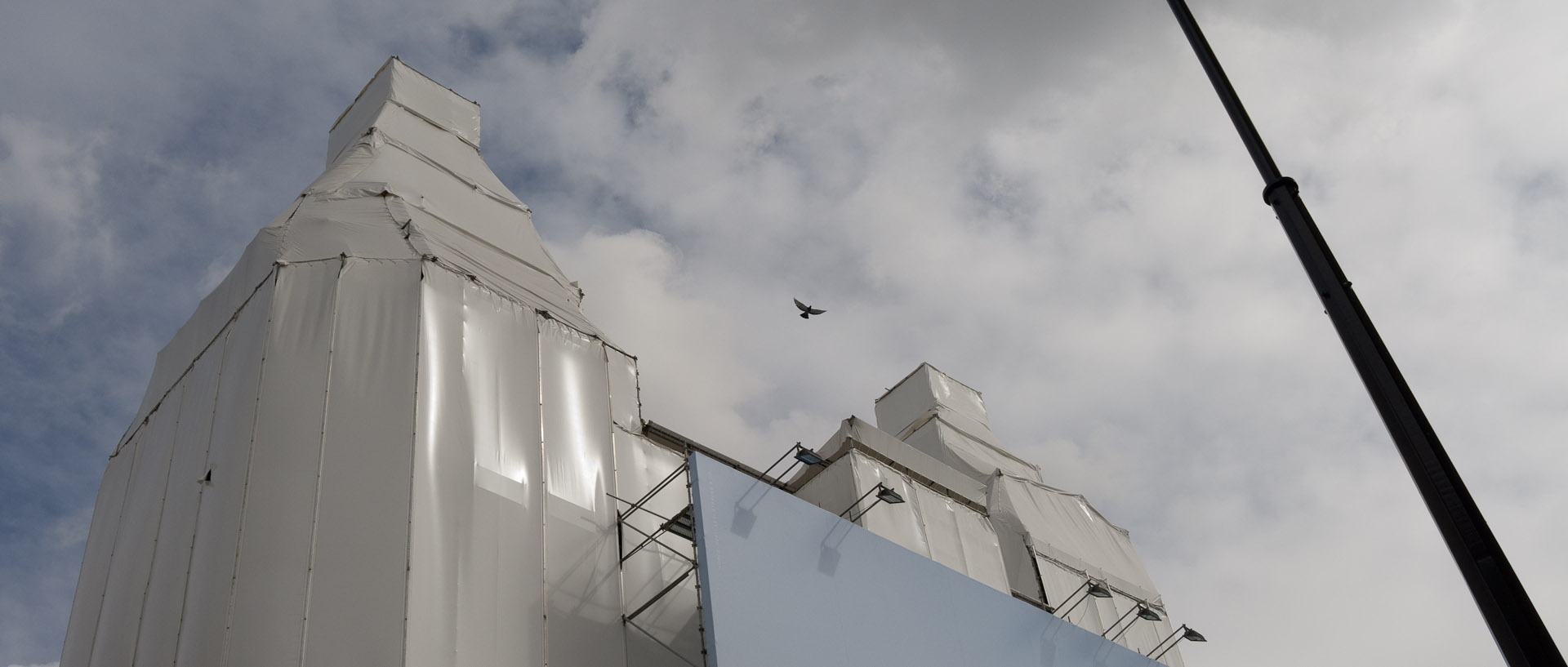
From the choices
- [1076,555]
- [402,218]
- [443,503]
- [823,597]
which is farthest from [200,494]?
[1076,555]

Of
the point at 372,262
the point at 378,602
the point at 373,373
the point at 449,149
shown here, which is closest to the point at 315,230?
the point at 372,262

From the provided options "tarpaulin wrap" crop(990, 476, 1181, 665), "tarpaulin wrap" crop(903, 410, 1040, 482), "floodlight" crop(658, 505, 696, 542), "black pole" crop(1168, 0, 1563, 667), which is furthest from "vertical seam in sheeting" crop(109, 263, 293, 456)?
"tarpaulin wrap" crop(903, 410, 1040, 482)

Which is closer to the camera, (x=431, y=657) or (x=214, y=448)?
(x=431, y=657)

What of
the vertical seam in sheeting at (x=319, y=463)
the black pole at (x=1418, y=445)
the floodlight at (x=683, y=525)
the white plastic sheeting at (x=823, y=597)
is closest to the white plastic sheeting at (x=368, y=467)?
the vertical seam in sheeting at (x=319, y=463)

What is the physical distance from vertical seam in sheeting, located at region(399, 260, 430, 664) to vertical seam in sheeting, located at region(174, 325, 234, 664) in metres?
3.01

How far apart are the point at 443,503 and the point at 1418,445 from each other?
12042mm

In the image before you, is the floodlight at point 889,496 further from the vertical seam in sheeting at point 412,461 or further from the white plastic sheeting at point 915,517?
the vertical seam in sheeting at point 412,461

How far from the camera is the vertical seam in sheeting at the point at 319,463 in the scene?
13.3 metres

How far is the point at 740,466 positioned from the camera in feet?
70.0

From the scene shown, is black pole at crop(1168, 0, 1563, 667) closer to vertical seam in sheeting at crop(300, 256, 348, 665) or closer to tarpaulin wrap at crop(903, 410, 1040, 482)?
vertical seam in sheeting at crop(300, 256, 348, 665)

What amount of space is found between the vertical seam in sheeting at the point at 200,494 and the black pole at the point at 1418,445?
1411 centimetres

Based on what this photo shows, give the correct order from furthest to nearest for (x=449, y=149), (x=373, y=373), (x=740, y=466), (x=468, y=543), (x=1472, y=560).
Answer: (x=449, y=149) → (x=740, y=466) → (x=373, y=373) → (x=468, y=543) → (x=1472, y=560)

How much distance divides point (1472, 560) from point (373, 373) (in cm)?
1401

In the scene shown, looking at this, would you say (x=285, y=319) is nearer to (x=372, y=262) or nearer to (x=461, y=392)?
(x=372, y=262)
